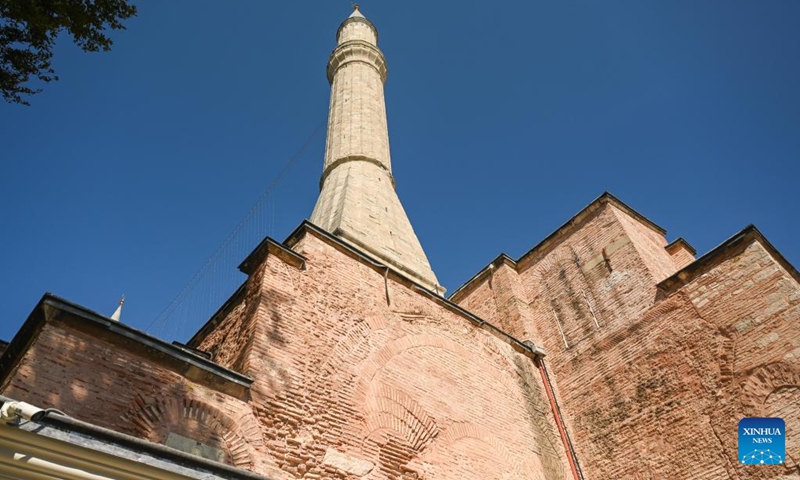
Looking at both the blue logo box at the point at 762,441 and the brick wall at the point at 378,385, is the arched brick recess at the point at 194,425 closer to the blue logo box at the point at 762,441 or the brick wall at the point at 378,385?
the brick wall at the point at 378,385

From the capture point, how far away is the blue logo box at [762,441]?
20.2ft

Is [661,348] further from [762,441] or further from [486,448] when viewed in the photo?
[486,448]

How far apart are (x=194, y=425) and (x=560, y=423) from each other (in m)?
5.79

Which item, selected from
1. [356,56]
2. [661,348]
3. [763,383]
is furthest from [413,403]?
[356,56]

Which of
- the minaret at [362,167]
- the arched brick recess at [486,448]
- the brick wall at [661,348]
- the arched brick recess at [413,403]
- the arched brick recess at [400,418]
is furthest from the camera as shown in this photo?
the minaret at [362,167]

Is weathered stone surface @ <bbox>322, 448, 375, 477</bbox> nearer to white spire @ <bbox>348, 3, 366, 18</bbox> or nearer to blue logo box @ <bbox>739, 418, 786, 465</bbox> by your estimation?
blue logo box @ <bbox>739, 418, 786, 465</bbox>

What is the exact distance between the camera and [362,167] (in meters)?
14.0

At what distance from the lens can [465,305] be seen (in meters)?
11.2

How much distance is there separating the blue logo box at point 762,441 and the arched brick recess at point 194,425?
216 inches

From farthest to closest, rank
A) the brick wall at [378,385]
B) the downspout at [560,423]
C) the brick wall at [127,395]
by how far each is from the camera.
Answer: the downspout at [560,423]
the brick wall at [378,385]
the brick wall at [127,395]

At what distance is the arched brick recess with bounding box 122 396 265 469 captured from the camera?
13.8 feet

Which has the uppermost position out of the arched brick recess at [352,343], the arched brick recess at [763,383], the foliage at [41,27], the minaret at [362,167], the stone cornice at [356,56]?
the stone cornice at [356,56]

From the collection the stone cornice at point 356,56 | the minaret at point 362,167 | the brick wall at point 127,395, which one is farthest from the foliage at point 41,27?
the stone cornice at point 356,56

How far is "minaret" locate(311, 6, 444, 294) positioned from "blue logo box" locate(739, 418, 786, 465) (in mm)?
5511
